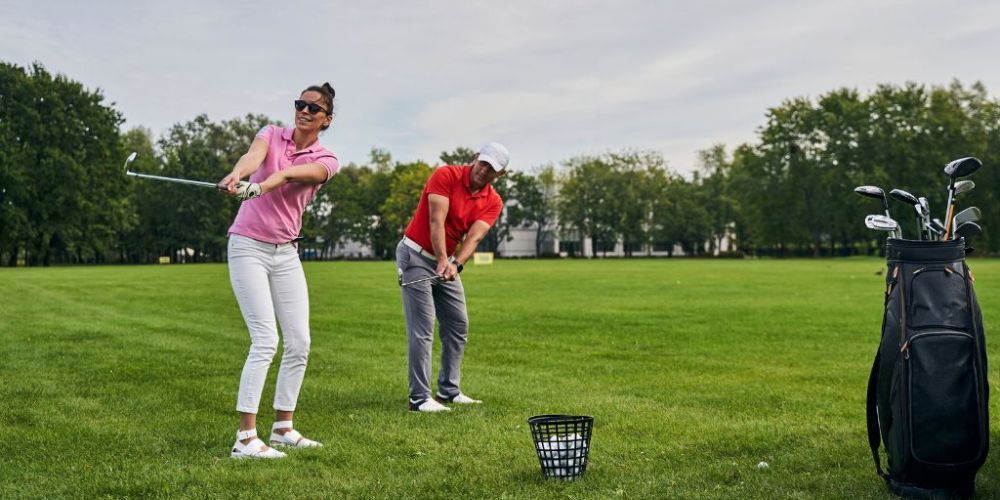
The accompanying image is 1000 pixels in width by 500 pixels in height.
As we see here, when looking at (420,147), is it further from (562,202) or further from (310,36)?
(310,36)

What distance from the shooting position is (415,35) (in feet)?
80.1

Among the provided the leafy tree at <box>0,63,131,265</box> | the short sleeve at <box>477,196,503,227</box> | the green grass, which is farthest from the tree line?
the short sleeve at <box>477,196,503,227</box>

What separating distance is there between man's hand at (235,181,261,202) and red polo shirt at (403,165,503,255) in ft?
7.79

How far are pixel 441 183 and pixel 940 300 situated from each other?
438 cm

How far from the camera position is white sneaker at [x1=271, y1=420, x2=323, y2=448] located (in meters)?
6.70

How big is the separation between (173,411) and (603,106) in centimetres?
6657

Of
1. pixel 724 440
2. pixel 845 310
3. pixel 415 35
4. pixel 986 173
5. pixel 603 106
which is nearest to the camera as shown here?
pixel 724 440

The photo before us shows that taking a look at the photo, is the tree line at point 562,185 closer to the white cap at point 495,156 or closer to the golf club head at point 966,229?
the white cap at point 495,156

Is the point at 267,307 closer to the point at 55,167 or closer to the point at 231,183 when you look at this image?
the point at 231,183

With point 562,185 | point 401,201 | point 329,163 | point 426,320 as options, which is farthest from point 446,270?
point 562,185

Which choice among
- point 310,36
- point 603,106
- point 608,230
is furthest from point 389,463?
point 608,230

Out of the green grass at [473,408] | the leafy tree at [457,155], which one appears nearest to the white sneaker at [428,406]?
the green grass at [473,408]

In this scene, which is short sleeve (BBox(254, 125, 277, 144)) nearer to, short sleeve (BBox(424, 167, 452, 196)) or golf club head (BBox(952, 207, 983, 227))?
short sleeve (BBox(424, 167, 452, 196))

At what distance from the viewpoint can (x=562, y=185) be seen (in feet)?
406
